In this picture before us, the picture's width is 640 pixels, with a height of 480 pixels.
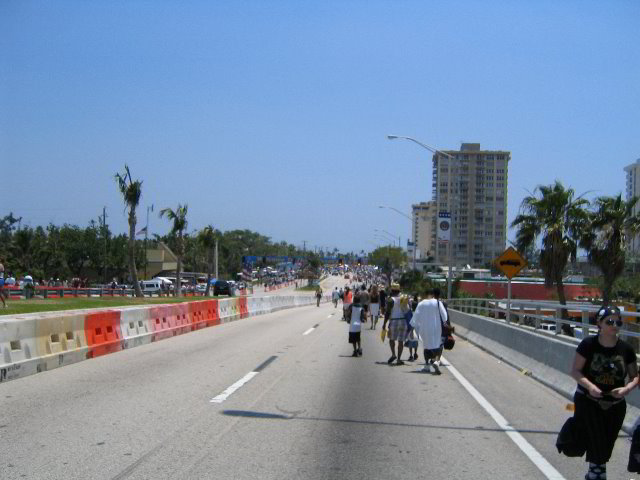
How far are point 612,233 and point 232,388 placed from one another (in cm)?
2534

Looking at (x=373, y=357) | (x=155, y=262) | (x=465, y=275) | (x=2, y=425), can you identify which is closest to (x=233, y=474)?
(x=2, y=425)

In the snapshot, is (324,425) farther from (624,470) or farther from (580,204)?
(580,204)

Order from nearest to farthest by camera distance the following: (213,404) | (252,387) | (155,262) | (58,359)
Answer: (213,404), (252,387), (58,359), (155,262)

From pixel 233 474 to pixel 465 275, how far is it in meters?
85.9

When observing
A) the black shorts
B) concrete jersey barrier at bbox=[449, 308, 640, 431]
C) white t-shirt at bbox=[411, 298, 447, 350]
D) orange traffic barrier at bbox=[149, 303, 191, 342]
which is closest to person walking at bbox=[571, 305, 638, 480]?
concrete jersey barrier at bbox=[449, 308, 640, 431]

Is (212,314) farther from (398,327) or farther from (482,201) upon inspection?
(482,201)

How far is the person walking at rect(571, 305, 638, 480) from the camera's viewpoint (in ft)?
19.2

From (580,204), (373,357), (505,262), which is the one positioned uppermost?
(580,204)

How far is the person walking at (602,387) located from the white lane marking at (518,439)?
124 centimetres

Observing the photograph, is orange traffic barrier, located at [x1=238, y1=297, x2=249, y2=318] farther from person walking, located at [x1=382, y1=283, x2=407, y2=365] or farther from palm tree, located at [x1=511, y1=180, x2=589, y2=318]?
person walking, located at [x1=382, y1=283, x2=407, y2=365]

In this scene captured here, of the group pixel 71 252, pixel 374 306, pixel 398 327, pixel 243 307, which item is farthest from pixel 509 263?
pixel 71 252

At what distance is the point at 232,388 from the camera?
1203cm

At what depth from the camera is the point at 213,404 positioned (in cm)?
1048

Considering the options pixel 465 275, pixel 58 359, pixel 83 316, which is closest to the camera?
pixel 58 359
